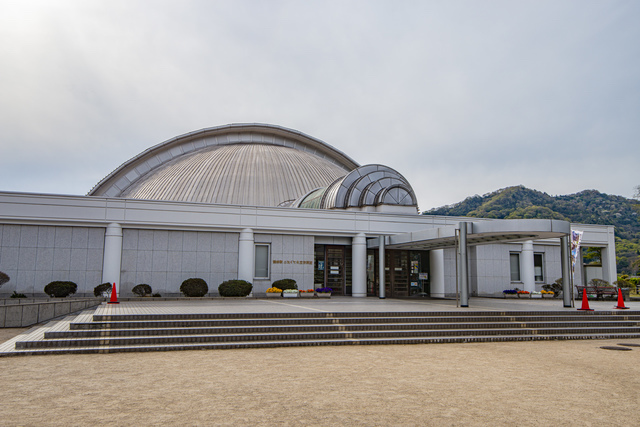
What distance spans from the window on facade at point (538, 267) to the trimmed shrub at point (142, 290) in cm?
2228

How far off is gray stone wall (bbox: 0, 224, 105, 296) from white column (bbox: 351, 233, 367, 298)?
491 inches

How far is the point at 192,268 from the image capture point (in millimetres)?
23391

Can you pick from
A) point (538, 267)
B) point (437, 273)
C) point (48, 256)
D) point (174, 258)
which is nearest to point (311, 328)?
point (174, 258)

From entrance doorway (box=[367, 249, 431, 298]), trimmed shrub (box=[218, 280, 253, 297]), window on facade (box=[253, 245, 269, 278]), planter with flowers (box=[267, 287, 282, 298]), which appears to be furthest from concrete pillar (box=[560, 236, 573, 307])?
window on facade (box=[253, 245, 269, 278])

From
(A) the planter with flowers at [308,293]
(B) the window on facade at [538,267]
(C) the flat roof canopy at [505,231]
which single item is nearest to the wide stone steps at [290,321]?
(C) the flat roof canopy at [505,231]

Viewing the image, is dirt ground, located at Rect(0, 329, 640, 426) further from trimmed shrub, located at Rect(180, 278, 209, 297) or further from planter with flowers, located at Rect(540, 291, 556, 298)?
planter with flowers, located at Rect(540, 291, 556, 298)

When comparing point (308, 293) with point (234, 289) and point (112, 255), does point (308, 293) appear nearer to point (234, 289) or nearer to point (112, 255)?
point (234, 289)

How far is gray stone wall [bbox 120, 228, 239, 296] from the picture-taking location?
22.8 metres

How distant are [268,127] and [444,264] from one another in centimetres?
1992

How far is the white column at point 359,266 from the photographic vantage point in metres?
25.5

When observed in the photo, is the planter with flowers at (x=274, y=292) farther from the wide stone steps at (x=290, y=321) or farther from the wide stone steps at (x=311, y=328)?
the wide stone steps at (x=311, y=328)

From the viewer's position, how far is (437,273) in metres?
26.8

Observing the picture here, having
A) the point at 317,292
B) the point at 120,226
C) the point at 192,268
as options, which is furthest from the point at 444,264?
the point at 120,226

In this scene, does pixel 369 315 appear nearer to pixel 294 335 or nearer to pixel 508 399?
pixel 294 335
